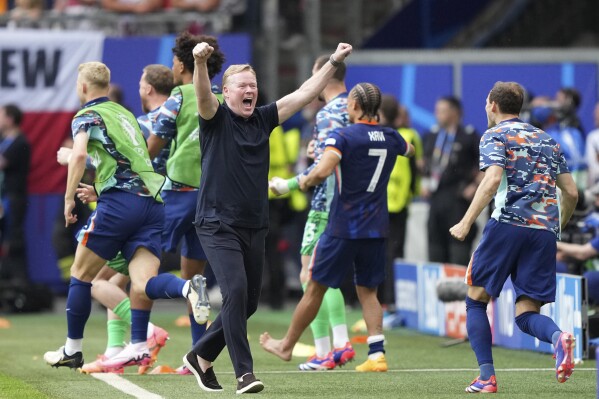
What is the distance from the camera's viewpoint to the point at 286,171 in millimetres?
16625

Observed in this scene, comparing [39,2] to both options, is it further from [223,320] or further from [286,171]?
[223,320]

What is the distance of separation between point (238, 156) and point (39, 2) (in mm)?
9571

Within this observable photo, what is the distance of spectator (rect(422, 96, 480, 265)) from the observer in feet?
49.5

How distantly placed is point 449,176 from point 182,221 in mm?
5197

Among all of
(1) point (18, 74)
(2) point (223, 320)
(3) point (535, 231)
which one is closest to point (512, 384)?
(3) point (535, 231)

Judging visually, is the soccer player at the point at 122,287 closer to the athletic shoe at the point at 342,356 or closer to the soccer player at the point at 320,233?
the soccer player at the point at 320,233

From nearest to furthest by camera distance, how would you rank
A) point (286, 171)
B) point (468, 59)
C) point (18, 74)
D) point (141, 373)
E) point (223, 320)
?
point (223, 320) < point (141, 373) < point (286, 171) < point (18, 74) < point (468, 59)

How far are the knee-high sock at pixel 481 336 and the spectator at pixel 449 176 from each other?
19.2ft

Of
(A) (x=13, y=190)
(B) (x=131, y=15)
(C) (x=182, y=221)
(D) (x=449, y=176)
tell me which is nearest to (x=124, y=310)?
(C) (x=182, y=221)

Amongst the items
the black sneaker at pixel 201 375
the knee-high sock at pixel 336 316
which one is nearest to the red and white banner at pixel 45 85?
the knee-high sock at pixel 336 316

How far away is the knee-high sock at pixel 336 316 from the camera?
1098cm

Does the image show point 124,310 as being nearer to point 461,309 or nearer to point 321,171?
point 321,171

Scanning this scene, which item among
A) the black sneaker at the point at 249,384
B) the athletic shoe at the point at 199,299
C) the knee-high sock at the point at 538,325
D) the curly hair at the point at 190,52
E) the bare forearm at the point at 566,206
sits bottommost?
the black sneaker at the point at 249,384

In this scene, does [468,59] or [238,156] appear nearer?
[238,156]
